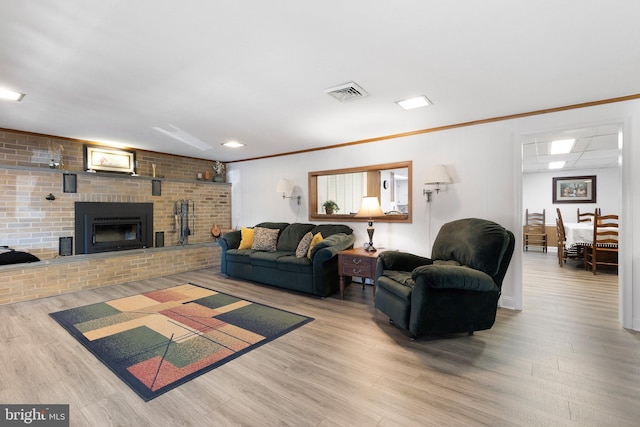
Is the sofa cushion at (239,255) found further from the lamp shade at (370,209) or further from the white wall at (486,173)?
the lamp shade at (370,209)

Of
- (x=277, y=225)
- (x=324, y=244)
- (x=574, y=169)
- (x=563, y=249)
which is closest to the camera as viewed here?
(x=324, y=244)

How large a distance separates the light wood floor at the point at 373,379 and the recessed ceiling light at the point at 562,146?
2932 millimetres

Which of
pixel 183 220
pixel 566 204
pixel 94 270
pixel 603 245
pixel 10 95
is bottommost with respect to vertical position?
pixel 94 270

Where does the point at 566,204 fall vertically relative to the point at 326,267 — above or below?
above

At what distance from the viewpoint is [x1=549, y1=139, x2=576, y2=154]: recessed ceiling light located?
4812 mm

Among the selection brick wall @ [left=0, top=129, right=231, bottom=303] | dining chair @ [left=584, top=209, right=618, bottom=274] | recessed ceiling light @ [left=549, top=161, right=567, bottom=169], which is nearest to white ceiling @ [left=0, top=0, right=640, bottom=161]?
brick wall @ [left=0, top=129, right=231, bottom=303]

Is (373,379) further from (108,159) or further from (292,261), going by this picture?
(108,159)

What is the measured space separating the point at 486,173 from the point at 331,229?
227 cm

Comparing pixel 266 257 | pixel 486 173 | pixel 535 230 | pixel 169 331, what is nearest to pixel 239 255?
pixel 266 257

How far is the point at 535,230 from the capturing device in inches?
312

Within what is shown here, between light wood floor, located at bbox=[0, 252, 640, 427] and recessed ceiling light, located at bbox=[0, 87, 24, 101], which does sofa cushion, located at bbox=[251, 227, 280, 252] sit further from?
recessed ceiling light, located at bbox=[0, 87, 24, 101]

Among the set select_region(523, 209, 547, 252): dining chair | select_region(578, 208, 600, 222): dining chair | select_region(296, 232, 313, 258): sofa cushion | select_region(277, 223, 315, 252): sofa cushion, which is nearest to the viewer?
select_region(296, 232, 313, 258): sofa cushion

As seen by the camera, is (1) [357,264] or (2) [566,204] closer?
(1) [357,264]

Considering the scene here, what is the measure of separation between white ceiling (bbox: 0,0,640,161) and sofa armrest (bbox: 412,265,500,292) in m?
1.62
